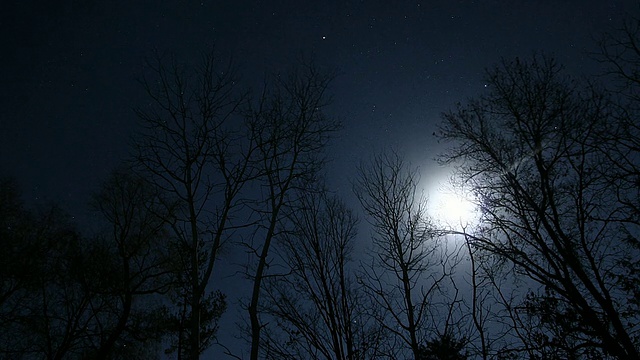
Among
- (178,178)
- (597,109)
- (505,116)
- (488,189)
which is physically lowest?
(178,178)

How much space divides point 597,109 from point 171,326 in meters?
18.8

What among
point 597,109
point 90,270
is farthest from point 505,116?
point 90,270

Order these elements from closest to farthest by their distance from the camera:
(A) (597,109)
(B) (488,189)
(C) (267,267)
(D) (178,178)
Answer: (C) (267,267) → (D) (178,178) → (A) (597,109) → (B) (488,189)

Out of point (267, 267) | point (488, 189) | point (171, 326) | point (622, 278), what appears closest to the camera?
point (267, 267)

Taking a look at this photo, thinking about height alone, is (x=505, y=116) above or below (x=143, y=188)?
below

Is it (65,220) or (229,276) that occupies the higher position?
(65,220)

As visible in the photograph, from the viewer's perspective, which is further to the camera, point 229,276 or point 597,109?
point 597,109

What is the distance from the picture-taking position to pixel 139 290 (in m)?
13.7

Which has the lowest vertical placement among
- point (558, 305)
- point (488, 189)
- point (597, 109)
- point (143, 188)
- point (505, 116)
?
point (558, 305)

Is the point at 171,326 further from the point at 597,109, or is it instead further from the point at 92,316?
the point at 597,109

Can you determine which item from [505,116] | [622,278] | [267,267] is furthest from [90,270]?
[622,278]

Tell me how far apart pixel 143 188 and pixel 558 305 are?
13.5 m

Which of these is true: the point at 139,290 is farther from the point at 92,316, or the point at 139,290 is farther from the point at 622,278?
the point at 622,278

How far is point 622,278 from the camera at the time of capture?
301 inches
